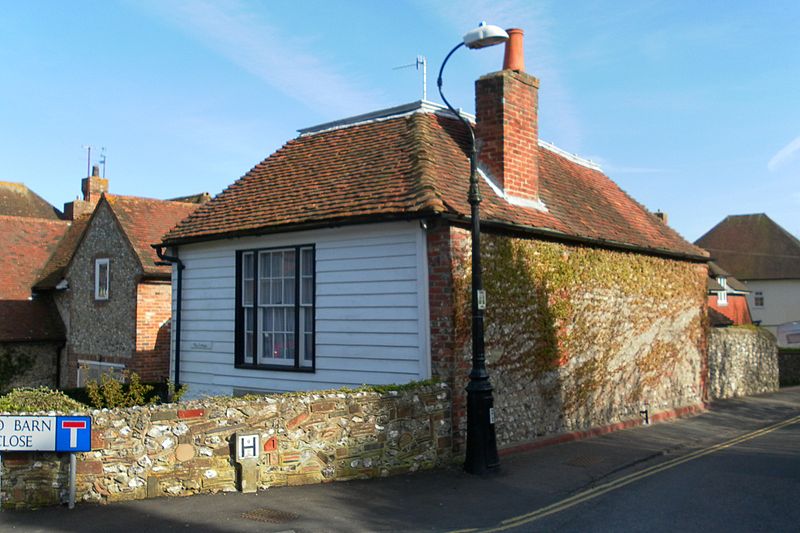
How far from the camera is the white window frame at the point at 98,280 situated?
22.4 m

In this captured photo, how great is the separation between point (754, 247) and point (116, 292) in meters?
51.5

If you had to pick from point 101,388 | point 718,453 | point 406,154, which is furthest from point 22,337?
point 718,453

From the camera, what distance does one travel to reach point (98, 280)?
75.5ft

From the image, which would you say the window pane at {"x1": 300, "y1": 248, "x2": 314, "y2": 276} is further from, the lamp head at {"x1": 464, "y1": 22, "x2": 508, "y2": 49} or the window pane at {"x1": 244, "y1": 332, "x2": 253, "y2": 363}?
the lamp head at {"x1": 464, "y1": 22, "x2": 508, "y2": 49}

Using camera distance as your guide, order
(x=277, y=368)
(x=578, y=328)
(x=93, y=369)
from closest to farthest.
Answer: (x=277, y=368) < (x=578, y=328) < (x=93, y=369)

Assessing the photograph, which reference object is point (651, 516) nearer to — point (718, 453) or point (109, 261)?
point (718, 453)

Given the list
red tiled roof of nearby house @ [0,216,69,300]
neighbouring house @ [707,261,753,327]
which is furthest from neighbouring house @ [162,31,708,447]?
neighbouring house @ [707,261,753,327]

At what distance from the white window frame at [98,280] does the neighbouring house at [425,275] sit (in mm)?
8385

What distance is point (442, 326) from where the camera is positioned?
35.4ft

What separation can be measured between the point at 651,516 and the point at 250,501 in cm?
469

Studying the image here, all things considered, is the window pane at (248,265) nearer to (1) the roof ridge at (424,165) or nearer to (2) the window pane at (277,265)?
(2) the window pane at (277,265)

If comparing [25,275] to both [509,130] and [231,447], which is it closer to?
[509,130]

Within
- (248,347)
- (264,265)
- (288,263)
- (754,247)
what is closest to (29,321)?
(248,347)

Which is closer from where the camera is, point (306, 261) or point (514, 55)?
point (306, 261)
